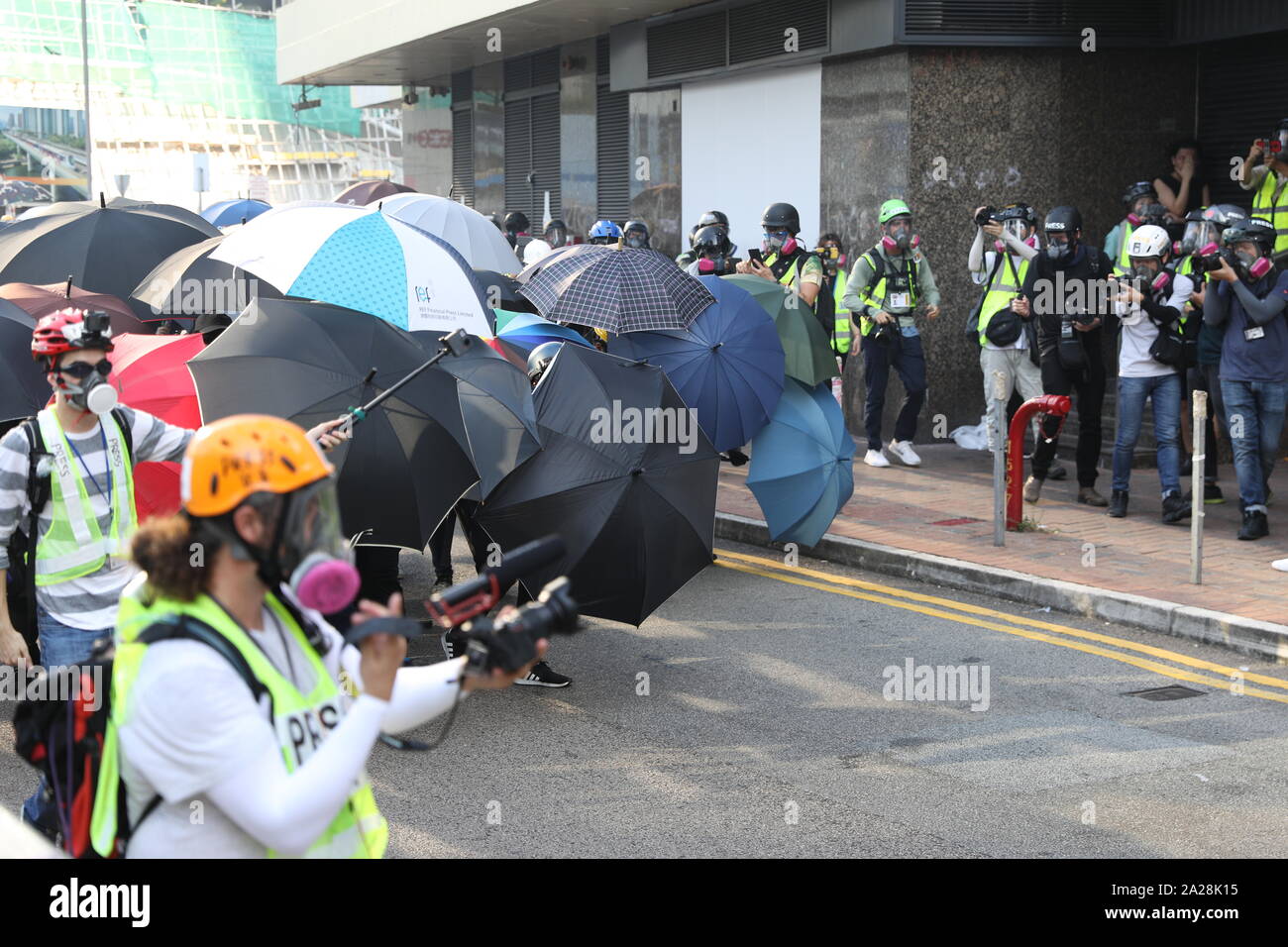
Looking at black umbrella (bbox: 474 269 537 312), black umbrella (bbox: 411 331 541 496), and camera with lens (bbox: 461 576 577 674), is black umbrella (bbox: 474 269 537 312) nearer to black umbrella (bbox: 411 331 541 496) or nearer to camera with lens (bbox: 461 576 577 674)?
black umbrella (bbox: 411 331 541 496)

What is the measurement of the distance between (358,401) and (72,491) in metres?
1.48

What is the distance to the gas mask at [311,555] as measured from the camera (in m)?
2.51

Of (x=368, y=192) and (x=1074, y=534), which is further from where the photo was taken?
(x=368, y=192)

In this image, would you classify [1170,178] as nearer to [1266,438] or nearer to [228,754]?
[1266,438]

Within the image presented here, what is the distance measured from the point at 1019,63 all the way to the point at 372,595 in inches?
410

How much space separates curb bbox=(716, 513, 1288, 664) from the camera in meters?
8.33

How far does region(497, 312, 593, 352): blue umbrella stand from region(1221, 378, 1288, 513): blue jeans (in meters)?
4.73

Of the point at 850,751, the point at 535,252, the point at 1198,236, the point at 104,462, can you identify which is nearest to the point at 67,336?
the point at 104,462

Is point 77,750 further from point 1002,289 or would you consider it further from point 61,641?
point 1002,289

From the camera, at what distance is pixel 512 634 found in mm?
2621

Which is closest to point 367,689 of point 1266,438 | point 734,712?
point 734,712

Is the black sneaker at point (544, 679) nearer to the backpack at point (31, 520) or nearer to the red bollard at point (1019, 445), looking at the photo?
the backpack at point (31, 520)

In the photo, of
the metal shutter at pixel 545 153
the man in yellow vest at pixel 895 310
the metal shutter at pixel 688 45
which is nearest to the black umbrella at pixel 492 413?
the man in yellow vest at pixel 895 310

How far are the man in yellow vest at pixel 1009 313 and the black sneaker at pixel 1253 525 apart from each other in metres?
2.27
